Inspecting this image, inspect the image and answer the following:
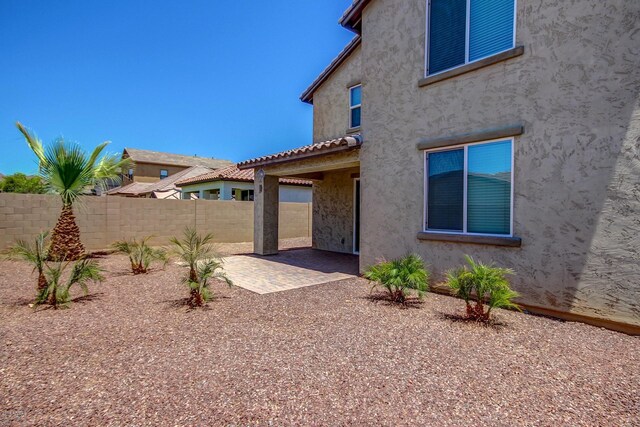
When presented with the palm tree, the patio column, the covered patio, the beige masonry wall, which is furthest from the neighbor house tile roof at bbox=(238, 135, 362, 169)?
the palm tree

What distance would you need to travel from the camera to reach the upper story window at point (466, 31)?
6684 millimetres

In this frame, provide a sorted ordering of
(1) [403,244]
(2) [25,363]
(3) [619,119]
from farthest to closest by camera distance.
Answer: (1) [403,244]
(3) [619,119]
(2) [25,363]

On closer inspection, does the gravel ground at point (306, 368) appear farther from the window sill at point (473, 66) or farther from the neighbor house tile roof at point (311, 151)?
the window sill at point (473, 66)

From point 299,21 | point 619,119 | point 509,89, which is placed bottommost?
point 619,119

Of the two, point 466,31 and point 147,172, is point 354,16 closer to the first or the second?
point 466,31

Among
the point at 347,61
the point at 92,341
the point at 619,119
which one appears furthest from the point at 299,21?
the point at 92,341

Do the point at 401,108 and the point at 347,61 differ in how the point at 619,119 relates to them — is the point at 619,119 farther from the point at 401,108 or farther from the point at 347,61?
the point at 347,61

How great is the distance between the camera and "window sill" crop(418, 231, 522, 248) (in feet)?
20.6

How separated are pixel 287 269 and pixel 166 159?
44109mm

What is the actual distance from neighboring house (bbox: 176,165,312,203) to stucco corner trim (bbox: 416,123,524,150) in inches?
628

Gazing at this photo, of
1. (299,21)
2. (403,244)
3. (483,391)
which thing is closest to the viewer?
(483,391)

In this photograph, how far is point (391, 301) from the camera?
22.7 feet

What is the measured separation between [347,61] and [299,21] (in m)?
2.49

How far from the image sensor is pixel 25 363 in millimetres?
4035
